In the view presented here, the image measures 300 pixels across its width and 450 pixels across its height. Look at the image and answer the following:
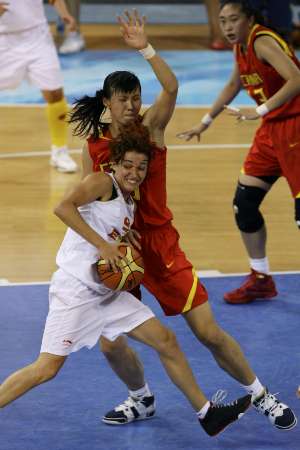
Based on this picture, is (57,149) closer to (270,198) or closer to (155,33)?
(270,198)

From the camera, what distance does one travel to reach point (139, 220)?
5.63 meters

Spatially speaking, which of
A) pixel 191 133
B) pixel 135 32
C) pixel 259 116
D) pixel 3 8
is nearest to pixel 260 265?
pixel 191 133

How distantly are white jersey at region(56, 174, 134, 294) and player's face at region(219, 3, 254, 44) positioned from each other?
1.95 meters

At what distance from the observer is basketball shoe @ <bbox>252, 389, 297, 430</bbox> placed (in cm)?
559

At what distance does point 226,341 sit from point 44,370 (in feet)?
3.07

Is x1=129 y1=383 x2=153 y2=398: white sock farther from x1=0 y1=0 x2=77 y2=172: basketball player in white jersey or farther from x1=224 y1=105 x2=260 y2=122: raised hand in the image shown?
x1=0 y1=0 x2=77 y2=172: basketball player in white jersey

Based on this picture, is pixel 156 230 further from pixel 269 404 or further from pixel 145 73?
pixel 145 73

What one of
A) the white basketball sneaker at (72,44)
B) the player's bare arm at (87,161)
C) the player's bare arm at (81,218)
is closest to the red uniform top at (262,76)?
the player's bare arm at (87,161)

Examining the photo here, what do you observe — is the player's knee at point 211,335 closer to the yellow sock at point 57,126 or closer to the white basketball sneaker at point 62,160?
the white basketball sneaker at point 62,160

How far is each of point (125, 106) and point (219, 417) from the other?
1572 mm

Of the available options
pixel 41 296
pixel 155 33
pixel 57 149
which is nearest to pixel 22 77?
pixel 57 149

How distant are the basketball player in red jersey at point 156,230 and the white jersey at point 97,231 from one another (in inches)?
11.1

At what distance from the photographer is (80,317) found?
5285 mm

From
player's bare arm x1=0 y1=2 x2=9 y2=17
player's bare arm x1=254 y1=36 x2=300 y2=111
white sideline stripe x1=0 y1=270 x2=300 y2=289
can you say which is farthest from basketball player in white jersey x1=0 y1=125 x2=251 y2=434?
player's bare arm x1=0 y1=2 x2=9 y2=17
